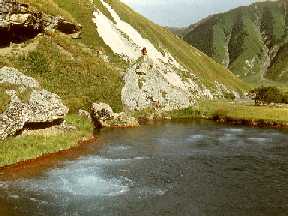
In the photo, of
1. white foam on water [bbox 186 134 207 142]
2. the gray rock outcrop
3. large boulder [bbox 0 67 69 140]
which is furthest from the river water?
the gray rock outcrop

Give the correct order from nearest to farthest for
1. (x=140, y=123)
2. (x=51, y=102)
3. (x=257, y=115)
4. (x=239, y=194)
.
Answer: (x=239, y=194) → (x=51, y=102) → (x=140, y=123) → (x=257, y=115)

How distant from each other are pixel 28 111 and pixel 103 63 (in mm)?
50983

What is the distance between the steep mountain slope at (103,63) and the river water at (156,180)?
23.1 metres

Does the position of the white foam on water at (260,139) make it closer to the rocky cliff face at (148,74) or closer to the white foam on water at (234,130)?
the white foam on water at (234,130)

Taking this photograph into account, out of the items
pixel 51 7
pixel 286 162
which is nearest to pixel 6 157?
pixel 286 162

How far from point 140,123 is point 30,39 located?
29.7 meters

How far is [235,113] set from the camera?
375ft

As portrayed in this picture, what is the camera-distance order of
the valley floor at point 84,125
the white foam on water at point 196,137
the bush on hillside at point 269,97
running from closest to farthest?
the valley floor at point 84,125, the white foam on water at point 196,137, the bush on hillside at point 269,97

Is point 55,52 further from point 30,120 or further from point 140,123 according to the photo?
point 30,120

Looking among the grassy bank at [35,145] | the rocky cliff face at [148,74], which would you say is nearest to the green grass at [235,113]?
the rocky cliff face at [148,74]

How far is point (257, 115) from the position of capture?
110000 mm

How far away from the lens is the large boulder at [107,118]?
95.3m

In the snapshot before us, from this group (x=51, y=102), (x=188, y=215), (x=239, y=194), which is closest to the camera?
(x=188, y=215)

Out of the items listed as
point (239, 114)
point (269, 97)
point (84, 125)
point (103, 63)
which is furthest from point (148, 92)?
point (269, 97)
